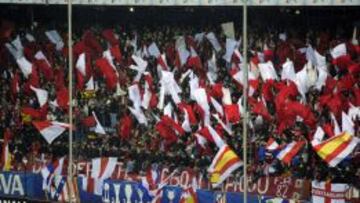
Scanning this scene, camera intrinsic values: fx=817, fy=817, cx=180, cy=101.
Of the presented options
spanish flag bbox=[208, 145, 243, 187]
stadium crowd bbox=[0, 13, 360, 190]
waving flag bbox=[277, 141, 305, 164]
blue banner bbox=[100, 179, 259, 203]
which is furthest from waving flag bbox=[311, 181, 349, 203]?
spanish flag bbox=[208, 145, 243, 187]

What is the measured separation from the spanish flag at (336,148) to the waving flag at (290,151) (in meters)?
0.38

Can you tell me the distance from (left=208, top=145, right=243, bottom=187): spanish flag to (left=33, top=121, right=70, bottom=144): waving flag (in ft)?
10.5

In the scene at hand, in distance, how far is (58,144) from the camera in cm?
1670

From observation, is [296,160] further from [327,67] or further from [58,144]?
[58,144]

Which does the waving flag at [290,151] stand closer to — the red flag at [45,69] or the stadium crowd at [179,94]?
the stadium crowd at [179,94]

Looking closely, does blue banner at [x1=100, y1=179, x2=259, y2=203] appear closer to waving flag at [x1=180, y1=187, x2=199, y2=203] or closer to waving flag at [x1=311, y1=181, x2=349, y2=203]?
waving flag at [x1=180, y1=187, x2=199, y2=203]

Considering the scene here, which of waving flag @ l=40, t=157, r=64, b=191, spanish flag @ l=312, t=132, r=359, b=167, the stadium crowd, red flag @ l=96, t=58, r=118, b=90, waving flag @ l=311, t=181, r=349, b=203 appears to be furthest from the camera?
red flag @ l=96, t=58, r=118, b=90

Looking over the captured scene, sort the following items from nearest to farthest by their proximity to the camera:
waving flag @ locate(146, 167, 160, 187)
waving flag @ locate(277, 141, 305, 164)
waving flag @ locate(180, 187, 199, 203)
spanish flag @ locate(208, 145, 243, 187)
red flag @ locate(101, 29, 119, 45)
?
waving flag @ locate(277, 141, 305, 164) < spanish flag @ locate(208, 145, 243, 187) < waving flag @ locate(180, 187, 199, 203) < waving flag @ locate(146, 167, 160, 187) < red flag @ locate(101, 29, 119, 45)

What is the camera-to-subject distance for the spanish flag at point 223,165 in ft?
50.4

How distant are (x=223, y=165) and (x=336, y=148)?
7.12 feet

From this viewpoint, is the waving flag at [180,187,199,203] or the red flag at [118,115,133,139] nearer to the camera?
the waving flag at [180,187,199,203]

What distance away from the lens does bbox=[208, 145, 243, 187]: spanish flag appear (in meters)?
15.4

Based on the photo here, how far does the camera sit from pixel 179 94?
1625 centimetres

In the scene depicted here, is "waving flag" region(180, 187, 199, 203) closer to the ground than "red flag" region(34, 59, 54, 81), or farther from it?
closer to the ground
